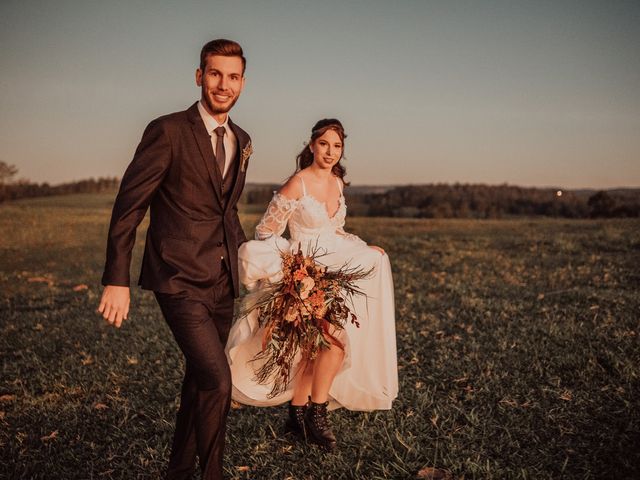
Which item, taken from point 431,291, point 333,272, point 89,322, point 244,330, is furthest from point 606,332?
point 89,322

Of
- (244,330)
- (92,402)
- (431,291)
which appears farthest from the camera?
(431,291)

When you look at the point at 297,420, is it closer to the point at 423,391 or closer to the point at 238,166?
the point at 423,391

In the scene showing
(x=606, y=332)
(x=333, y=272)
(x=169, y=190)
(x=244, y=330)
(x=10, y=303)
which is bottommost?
(x=10, y=303)

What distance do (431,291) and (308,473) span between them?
23.8 ft

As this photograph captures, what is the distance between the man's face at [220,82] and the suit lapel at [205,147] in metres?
0.15

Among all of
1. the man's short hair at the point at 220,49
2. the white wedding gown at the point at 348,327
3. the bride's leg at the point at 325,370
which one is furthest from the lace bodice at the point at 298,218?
the man's short hair at the point at 220,49

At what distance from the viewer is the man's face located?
3764 millimetres

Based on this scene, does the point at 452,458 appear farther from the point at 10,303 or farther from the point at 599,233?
the point at 599,233

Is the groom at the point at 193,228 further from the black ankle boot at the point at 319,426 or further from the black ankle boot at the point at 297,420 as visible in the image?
the black ankle boot at the point at 297,420

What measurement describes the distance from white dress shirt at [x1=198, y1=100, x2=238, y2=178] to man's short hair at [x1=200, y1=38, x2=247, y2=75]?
1.01 feet

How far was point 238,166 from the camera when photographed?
4012 millimetres

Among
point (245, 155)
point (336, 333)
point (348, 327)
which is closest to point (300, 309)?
Answer: point (336, 333)

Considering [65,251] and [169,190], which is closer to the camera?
[169,190]

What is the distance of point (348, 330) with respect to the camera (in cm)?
526
